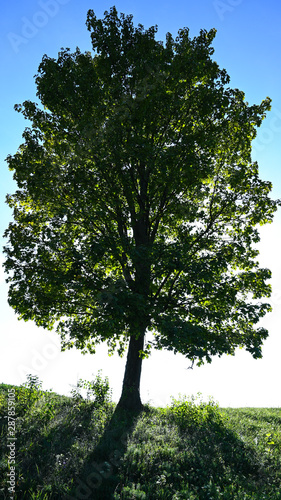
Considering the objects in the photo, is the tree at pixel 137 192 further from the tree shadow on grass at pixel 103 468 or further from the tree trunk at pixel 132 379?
the tree shadow on grass at pixel 103 468

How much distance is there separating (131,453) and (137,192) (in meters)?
9.07

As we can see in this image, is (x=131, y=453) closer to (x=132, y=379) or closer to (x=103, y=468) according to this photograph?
(x=103, y=468)

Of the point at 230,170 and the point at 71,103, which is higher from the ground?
the point at 71,103

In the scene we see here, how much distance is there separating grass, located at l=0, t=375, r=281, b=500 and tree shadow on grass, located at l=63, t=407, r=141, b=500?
0.02 metres

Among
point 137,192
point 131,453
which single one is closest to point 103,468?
point 131,453

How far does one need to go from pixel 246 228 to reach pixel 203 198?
2.12 meters

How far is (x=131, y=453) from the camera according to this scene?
8.00 m

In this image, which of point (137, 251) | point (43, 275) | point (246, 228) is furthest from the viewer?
point (246, 228)

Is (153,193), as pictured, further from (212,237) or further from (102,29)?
(102,29)

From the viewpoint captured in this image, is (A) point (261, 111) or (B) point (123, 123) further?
(A) point (261, 111)

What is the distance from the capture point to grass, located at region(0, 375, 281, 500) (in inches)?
264

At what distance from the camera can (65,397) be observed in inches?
525

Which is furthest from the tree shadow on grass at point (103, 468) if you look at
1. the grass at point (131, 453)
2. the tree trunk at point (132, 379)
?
the tree trunk at point (132, 379)

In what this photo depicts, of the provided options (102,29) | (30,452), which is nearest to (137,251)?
(30,452)
